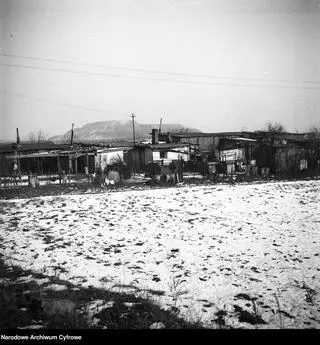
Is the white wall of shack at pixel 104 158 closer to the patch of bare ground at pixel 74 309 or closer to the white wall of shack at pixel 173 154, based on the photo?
the white wall of shack at pixel 173 154

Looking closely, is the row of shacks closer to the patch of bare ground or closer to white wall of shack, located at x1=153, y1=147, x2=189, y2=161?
white wall of shack, located at x1=153, y1=147, x2=189, y2=161

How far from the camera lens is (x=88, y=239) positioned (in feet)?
27.9

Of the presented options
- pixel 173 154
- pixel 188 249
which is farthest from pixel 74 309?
pixel 173 154

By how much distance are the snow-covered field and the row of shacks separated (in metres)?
12.1

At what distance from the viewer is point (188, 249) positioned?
25.9ft

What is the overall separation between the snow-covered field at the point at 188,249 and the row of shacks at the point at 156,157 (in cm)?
1214

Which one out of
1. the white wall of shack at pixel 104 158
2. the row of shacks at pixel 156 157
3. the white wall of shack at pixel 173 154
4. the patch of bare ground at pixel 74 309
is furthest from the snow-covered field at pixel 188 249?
the white wall of shack at pixel 173 154

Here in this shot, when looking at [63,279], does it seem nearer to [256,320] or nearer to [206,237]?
[256,320]

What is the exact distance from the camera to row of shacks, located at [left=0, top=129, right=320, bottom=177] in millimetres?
26078

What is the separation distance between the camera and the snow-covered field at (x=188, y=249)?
5504mm

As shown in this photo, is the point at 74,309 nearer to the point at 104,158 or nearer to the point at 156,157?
the point at 104,158

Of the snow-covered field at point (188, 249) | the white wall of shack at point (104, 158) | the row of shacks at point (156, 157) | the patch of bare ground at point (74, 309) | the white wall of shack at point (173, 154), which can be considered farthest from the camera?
the white wall of shack at point (173, 154)

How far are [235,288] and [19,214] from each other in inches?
361

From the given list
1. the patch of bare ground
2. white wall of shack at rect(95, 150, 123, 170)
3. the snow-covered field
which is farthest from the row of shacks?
the patch of bare ground
